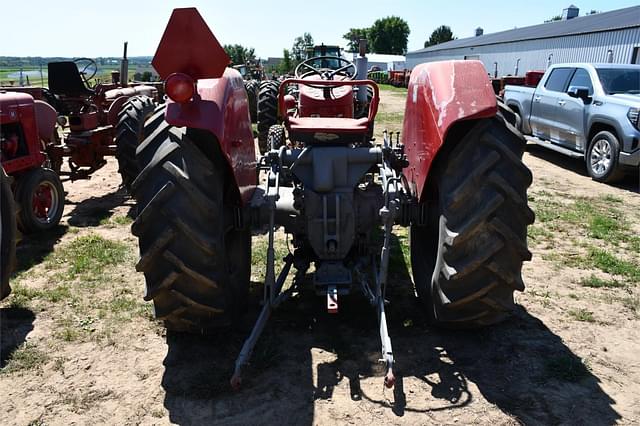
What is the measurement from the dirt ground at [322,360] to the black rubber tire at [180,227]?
51 cm

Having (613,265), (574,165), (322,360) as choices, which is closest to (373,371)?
(322,360)

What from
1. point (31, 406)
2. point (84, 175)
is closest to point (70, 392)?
point (31, 406)

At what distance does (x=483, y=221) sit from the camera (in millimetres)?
3018

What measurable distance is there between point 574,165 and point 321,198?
8.99 metres

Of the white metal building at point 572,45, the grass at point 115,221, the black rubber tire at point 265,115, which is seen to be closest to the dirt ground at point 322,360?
the grass at point 115,221

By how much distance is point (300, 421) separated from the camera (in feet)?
9.25

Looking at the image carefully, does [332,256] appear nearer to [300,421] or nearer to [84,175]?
[300,421]

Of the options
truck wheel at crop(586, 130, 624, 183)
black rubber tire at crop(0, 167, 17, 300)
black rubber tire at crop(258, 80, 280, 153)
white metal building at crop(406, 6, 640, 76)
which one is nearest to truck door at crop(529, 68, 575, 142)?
truck wheel at crop(586, 130, 624, 183)

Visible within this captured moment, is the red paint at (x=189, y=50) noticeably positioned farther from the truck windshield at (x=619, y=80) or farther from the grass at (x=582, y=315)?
the truck windshield at (x=619, y=80)

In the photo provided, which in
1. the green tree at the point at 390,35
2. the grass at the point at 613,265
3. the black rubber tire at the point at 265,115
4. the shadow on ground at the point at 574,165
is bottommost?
the grass at the point at 613,265

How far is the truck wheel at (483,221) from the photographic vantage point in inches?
120

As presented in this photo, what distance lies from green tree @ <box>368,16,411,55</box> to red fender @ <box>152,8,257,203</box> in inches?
3756

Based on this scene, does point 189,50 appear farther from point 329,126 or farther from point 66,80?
point 66,80

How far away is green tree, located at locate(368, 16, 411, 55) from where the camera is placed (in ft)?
307
